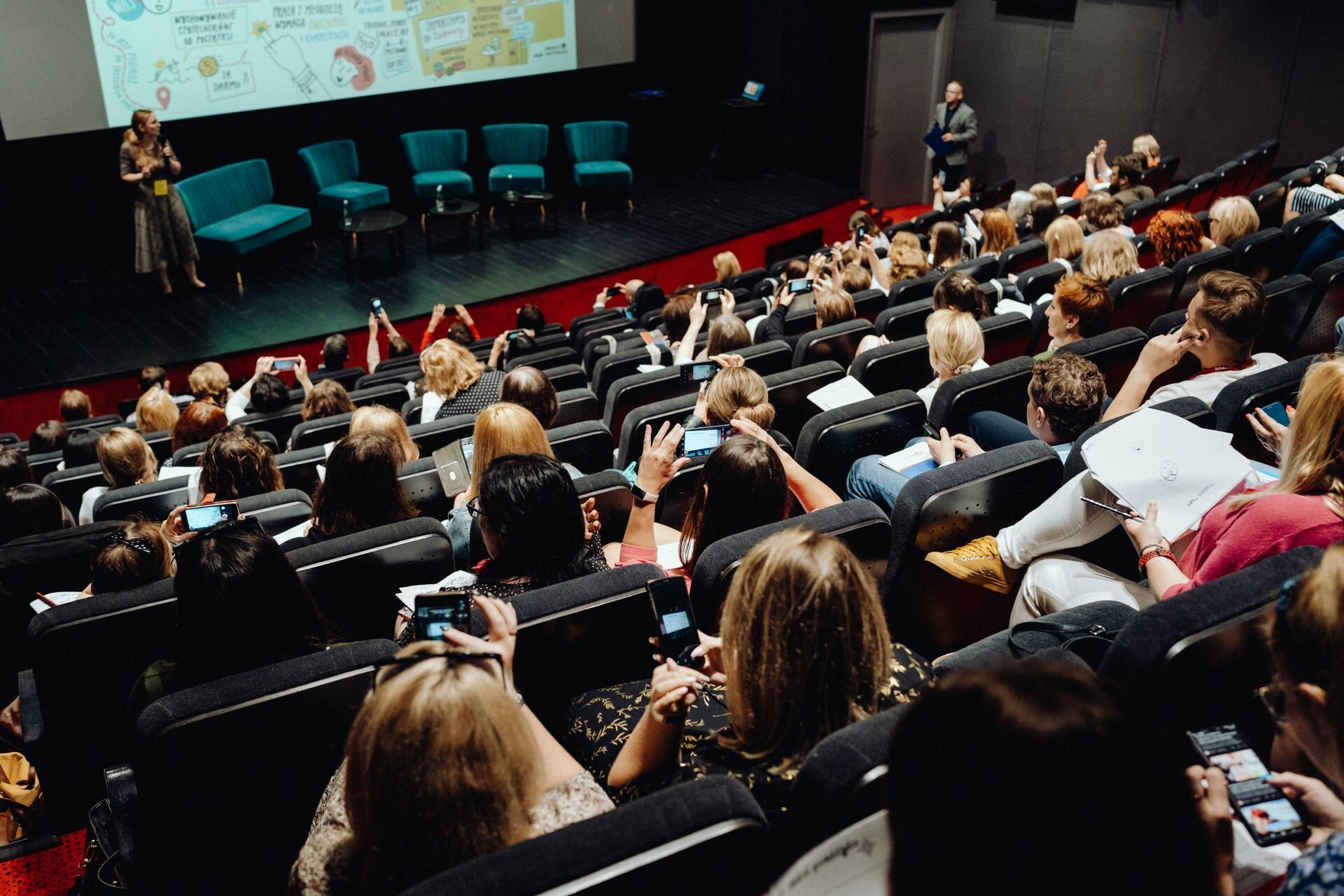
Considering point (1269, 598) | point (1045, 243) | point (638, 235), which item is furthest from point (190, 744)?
point (638, 235)

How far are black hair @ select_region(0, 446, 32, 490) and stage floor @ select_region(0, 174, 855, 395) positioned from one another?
3209mm

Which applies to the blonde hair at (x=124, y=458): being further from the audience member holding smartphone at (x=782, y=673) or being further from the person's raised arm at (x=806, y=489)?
the audience member holding smartphone at (x=782, y=673)

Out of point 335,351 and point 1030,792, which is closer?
point 1030,792

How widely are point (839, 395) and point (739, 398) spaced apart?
Result: 1.84ft

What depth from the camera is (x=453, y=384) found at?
477 cm

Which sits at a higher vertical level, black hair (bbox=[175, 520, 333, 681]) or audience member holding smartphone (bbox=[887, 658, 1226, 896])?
audience member holding smartphone (bbox=[887, 658, 1226, 896])

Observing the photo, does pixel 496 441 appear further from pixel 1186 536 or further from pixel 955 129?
pixel 955 129

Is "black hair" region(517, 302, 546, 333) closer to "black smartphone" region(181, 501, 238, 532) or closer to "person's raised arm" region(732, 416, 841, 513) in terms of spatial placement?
"black smartphone" region(181, 501, 238, 532)

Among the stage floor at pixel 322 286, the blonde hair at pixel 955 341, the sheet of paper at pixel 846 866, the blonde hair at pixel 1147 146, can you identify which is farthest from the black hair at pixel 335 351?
the blonde hair at pixel 1147 146

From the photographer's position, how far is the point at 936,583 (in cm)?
248

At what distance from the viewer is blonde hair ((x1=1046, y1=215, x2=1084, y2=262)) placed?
5.71 m

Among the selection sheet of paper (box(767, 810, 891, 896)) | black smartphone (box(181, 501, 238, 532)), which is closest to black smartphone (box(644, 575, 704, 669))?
sheet of paper (box(767, 810, 891, 896))

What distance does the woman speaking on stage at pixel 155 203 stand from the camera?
816cm

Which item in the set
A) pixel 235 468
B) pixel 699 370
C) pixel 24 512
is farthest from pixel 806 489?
pixel 24 512
